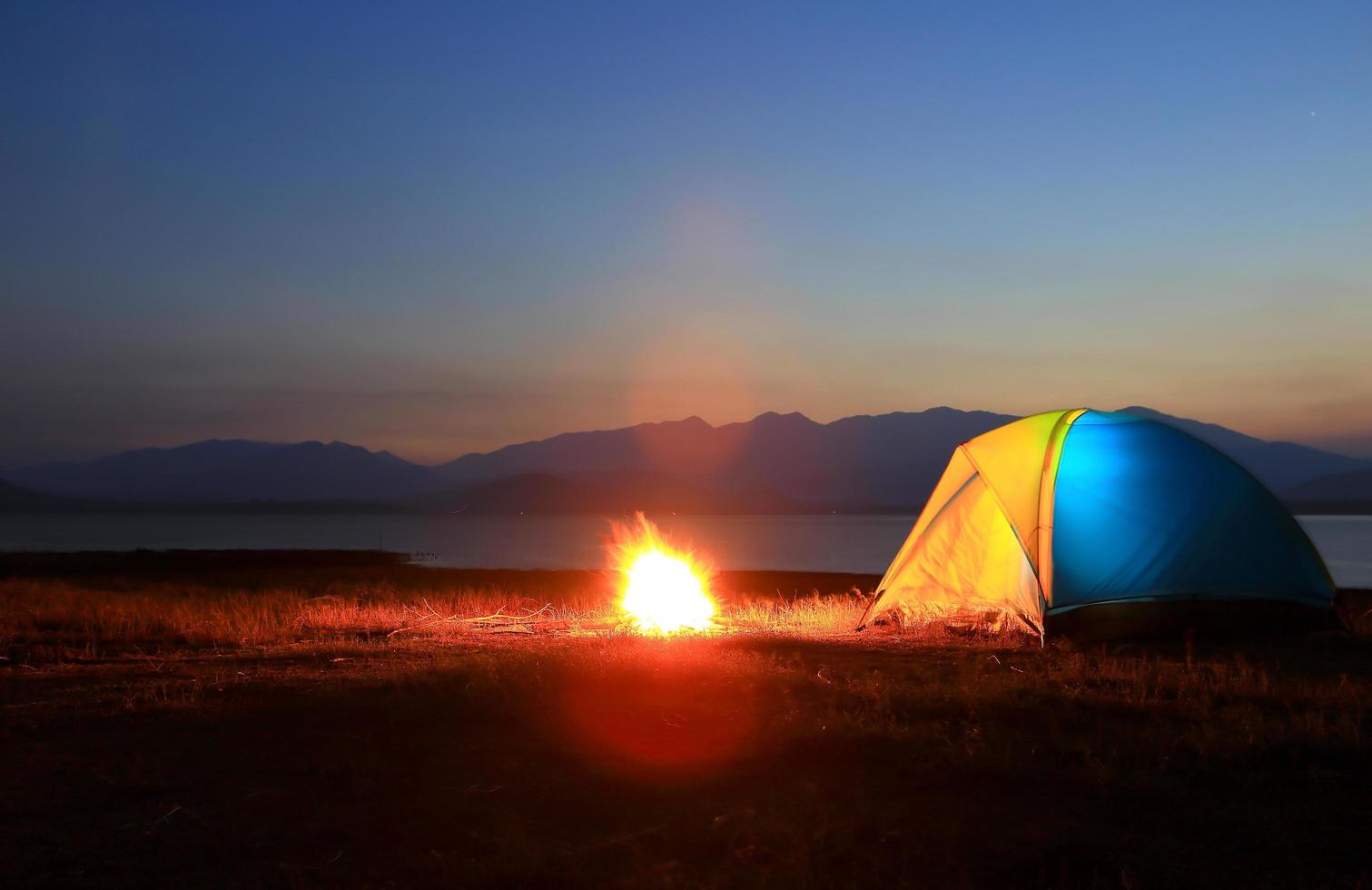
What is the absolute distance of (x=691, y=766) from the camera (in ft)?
21.8

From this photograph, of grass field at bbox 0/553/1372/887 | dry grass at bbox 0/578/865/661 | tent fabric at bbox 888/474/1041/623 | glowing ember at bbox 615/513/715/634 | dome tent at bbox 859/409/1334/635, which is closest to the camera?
grass field at bbox 0/553/1372/887

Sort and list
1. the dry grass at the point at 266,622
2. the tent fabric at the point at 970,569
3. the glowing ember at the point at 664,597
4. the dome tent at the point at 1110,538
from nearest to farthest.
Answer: the dome tent at the point at 1110,538
the tent fabric at the point at 970,569
the dry grass at the point at 266,622
the glowing ember at the point at 664,597

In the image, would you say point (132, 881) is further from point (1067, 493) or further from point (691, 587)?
point (691, 587)

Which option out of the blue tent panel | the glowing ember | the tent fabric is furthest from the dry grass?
the blue tent panel

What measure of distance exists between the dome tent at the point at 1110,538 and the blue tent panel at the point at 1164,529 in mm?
14

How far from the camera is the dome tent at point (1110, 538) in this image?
39.2 ft

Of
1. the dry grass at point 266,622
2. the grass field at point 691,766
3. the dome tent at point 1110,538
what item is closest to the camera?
the grass field at point 691,766

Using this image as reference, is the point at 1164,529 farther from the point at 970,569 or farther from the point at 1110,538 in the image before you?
the point at 970,569

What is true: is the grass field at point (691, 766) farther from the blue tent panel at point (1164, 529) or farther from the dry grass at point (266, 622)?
the dry grass at point (266, 622)

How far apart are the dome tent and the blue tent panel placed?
1 centimetres

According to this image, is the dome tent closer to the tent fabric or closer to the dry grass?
the tent fabric

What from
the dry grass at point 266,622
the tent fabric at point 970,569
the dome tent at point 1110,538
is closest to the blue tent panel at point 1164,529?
the dome tent at point 1110,538

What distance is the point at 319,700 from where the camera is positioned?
8.45 m

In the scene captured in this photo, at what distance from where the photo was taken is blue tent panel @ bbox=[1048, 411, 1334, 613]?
12.0 m
